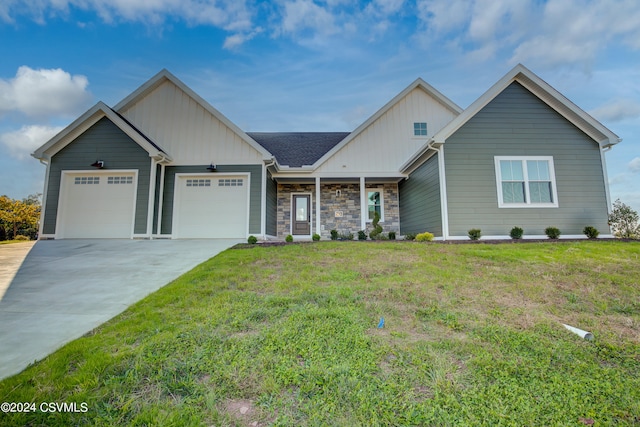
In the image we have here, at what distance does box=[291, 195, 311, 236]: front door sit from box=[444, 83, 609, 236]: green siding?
6.34 m

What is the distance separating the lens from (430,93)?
13.9 metres

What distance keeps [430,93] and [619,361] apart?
13.2 meters

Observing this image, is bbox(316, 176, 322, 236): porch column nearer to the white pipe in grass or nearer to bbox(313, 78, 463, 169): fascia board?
bbox(313, 78, 463, 169): fascia board

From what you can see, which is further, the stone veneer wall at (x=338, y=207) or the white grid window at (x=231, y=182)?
the stone veneer wall at (x=338, y=207)

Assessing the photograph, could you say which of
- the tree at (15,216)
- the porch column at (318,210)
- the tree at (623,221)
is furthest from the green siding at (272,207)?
the tree at (15,216)

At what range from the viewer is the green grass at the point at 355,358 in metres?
2.14

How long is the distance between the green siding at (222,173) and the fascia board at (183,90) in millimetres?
881

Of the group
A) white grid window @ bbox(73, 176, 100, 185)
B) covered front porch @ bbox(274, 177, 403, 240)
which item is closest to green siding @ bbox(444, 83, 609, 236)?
covered front porch @ bbox(274, 177, 403, 240)

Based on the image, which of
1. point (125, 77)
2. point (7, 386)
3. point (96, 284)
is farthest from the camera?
point (125, 77)

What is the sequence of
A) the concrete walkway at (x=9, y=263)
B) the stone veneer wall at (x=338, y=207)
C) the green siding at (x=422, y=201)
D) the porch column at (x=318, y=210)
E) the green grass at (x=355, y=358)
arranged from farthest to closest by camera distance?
the stone veneer wall at (x=338, y=207), the porch column at (x=318, y=210), the green siding at (x=422, y=201), the concrete walkway at (x=9, y=263), the green grass at (x=355, y=358)

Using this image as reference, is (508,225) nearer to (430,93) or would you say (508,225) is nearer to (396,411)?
(430,93)

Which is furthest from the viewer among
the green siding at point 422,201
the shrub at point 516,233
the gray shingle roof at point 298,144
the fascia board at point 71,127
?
the gray shingle roof at point 298,144

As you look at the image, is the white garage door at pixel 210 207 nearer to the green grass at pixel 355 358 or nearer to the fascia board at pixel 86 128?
the fascia board at pixel 86 128

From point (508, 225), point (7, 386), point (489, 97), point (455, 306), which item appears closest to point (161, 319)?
point (7, 386)
